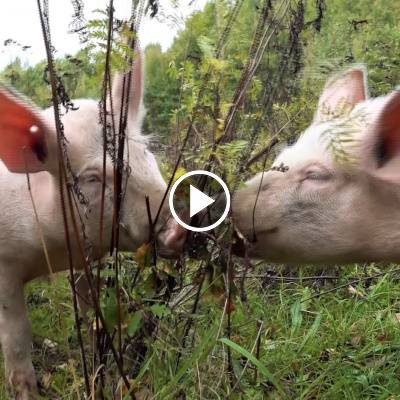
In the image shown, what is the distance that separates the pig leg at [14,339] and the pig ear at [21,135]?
719 millimetres

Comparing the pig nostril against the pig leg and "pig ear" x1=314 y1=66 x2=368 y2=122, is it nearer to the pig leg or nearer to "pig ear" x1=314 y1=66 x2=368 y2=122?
the pig leg

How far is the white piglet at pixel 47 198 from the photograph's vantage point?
3.01 m

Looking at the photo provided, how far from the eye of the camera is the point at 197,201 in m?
2.79

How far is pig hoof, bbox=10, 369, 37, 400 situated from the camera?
11.6 feet

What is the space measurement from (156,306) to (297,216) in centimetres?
89

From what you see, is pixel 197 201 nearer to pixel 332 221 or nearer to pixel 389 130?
pixel 332 221

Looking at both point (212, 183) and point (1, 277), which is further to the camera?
Answer: point (1, 277)

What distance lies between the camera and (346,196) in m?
3.21

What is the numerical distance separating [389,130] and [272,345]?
130 centimetres

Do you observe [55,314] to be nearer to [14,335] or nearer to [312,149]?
[14,335]

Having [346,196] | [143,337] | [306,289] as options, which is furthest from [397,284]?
[143,337]

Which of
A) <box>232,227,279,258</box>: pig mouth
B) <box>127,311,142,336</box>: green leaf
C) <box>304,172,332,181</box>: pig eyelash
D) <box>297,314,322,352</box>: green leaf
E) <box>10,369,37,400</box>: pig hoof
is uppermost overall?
<box>304,172,332,181</box>: pig eyelash

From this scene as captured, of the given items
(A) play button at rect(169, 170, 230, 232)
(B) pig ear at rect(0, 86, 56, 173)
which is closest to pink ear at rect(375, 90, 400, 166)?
(A) play button at rect(169, 170, 230, 232)

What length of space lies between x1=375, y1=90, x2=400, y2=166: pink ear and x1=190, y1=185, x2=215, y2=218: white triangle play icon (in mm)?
817
